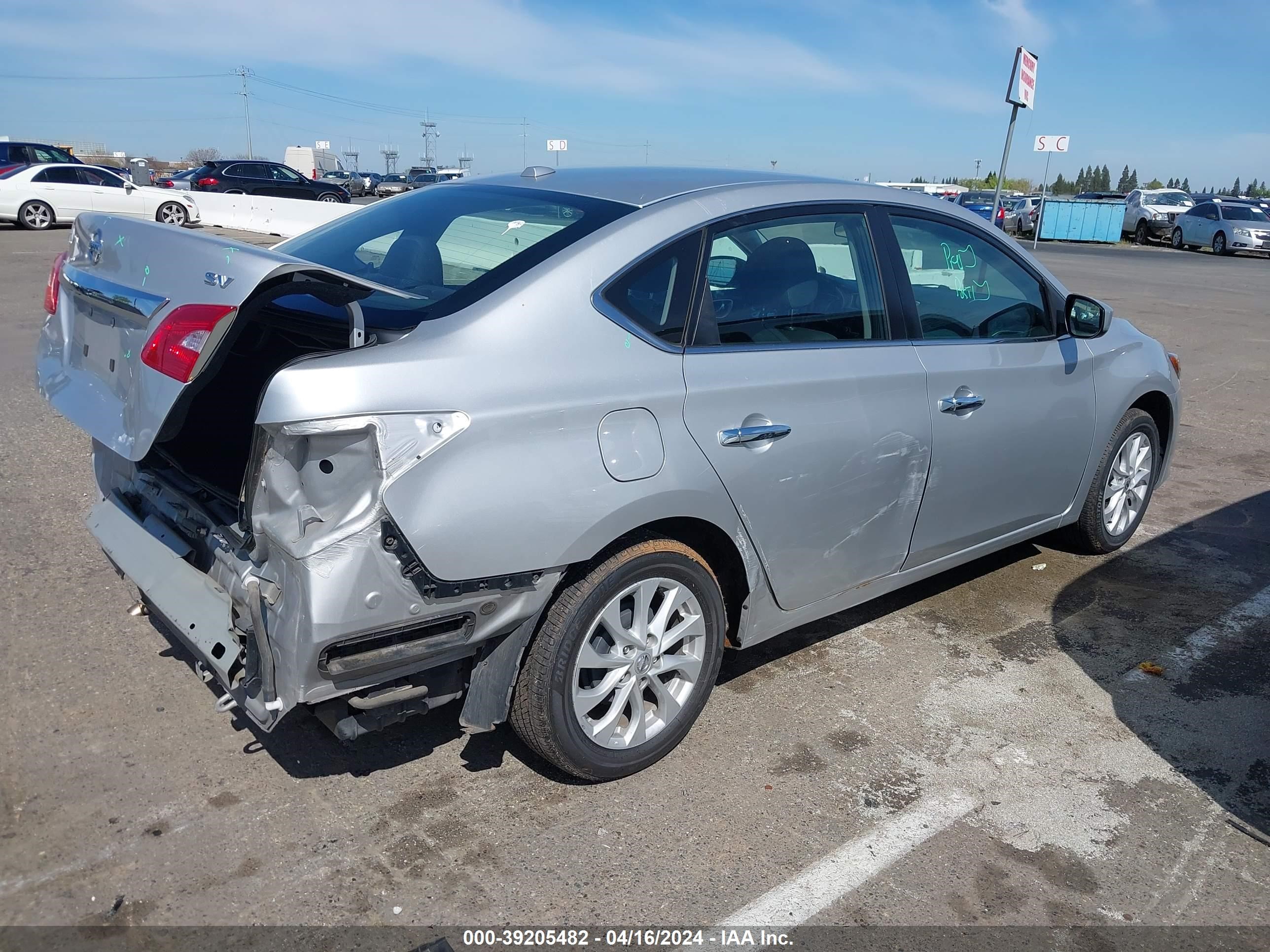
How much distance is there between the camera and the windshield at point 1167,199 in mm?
36875

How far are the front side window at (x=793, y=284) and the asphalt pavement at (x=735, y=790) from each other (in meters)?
1.31

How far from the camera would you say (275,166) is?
29.4 meters

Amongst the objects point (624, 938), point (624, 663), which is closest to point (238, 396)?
point (624, 663)

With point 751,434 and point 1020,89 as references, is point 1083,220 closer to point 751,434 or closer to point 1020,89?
point 1020,89

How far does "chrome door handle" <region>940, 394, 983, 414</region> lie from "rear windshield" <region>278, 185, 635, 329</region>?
1.39 meters

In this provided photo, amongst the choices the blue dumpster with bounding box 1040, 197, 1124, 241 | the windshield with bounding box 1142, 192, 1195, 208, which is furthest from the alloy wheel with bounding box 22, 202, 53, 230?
the windshield with bounding box 1142, 192, 1195, 208

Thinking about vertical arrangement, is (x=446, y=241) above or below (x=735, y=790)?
above

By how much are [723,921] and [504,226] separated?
2.13m

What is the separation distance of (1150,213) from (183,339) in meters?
38.6

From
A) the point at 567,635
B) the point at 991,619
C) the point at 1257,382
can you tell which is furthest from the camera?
the point at 1257,382

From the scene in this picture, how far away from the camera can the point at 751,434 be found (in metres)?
3.19

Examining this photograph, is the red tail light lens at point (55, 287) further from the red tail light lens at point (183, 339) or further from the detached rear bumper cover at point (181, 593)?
the red tail light lens at point (183, 339)

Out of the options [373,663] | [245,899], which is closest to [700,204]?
[373,663]

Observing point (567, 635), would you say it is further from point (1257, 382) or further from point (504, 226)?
point (1257, 382)
